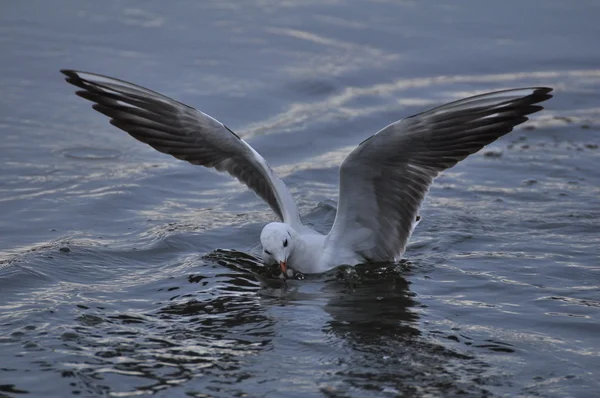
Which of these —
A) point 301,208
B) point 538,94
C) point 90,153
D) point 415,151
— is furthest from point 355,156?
point 90,153

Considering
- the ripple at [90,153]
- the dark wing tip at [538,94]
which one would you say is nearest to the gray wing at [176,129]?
the dark wing tip at [538,94]

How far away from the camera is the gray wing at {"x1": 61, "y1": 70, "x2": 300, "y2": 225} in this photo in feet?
26.9

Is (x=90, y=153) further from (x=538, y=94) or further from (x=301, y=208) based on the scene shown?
(x=538, y=94)

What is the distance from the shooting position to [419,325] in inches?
277

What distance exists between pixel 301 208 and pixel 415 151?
2292 millimetres

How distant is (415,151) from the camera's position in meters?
7.81

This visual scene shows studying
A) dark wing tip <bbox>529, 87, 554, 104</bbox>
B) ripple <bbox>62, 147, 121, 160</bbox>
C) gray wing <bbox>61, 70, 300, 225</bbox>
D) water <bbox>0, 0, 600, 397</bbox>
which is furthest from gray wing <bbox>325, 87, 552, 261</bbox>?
ripple <bbox>62, 147, 121, 160</bbox>

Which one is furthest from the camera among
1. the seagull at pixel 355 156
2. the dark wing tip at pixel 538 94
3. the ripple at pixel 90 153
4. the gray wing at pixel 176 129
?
the ripple at pixel 90 153

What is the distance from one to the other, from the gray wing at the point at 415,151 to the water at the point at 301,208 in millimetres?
536

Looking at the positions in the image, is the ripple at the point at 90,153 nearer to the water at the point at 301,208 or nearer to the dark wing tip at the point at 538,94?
the water at the point at 301,208

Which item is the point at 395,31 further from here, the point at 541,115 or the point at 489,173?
the point at 489,173

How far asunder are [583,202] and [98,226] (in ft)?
14.3

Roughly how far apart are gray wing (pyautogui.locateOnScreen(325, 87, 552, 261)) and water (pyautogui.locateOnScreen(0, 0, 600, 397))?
0.54m

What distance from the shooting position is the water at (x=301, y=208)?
20.7 ft
